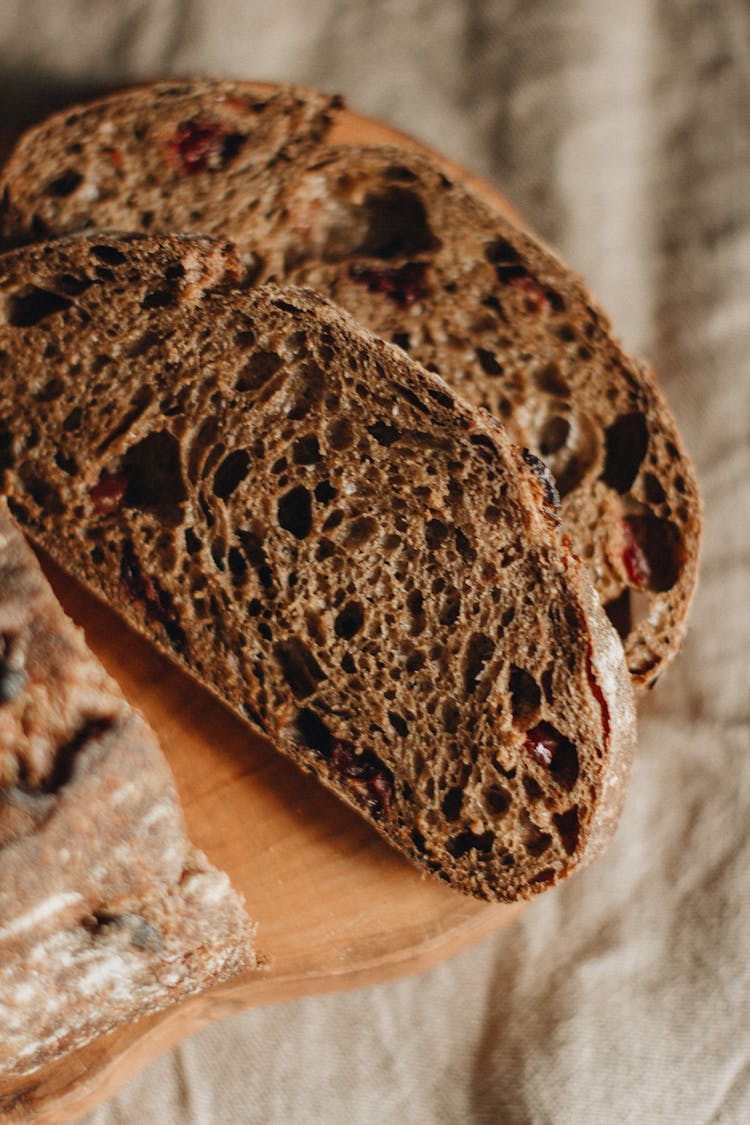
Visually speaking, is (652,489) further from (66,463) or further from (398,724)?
(66,463)

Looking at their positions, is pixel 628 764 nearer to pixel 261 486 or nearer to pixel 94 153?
pixel 261 486

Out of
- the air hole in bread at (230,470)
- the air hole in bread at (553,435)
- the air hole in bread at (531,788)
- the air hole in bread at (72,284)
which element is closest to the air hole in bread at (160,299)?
the air hole in bread at (72,284)

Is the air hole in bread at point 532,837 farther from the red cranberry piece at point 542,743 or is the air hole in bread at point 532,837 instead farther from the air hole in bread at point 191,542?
the air hole in bread at point 191,542

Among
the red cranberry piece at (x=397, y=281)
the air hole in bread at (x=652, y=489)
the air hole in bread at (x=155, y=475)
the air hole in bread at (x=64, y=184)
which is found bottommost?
the air hole in bread at (x=155, y=475)

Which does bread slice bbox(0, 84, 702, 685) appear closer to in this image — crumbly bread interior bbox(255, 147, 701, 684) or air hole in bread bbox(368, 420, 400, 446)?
crumbly bread interior bbox(255, 147, 701, 684)

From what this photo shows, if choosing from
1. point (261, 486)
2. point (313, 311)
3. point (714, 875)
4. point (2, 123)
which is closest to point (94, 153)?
point (2, 123)

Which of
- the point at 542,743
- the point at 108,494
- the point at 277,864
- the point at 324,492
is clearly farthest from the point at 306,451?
the point at 277,864

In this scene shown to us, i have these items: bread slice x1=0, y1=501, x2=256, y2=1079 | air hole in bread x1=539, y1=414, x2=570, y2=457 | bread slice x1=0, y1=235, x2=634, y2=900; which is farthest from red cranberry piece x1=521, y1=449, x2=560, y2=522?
bread slice x1=0, y1=501, x2=256, y2=1079
